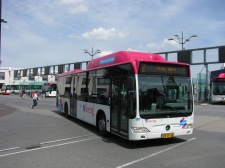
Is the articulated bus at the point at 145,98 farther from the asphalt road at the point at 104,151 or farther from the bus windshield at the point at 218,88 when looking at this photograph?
the bus windshield at the point at 218,88

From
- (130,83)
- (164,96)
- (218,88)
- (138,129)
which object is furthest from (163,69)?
(218,88)

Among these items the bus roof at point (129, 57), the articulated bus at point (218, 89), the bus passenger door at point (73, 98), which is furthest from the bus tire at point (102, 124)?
the articulated bus at point (218, 89)

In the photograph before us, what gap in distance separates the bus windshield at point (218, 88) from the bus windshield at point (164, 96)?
25452mm

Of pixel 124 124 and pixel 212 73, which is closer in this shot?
pixel 124 124

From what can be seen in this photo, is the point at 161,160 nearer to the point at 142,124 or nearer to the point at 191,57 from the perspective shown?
the point at 142,124

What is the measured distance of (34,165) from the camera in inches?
263

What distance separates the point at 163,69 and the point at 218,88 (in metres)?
26.3

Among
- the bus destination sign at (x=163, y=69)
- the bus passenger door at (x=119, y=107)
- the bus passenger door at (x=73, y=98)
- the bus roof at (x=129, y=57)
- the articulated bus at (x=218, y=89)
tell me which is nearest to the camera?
the bus destination sign at (x=163, y=69)

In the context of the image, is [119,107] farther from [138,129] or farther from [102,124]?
[102,124]

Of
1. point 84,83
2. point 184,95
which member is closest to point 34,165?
point 184,95

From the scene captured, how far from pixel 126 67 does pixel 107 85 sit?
1.57 meters

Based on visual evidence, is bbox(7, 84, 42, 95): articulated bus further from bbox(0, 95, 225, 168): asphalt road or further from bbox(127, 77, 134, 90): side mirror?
bbox(127, 77, 134, 90): side mirror

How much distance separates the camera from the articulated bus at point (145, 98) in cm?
846

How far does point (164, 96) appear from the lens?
8812mm
